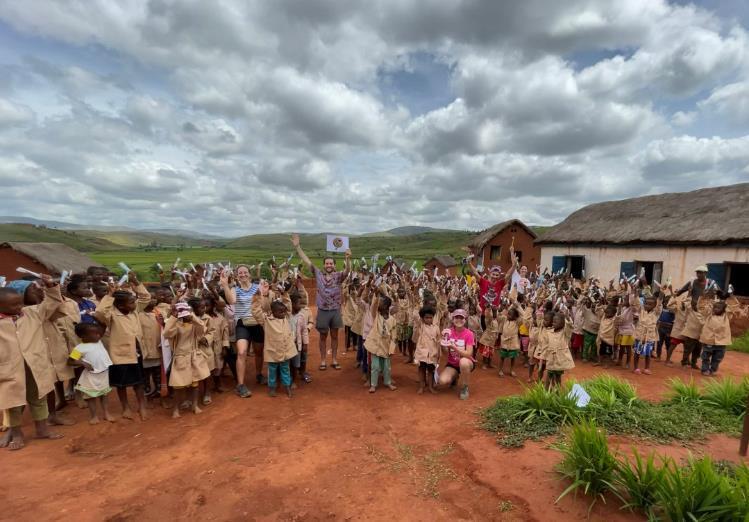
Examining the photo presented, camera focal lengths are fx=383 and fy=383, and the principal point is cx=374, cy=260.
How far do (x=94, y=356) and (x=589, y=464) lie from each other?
5.77m

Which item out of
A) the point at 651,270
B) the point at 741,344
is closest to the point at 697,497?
the point at 741,344

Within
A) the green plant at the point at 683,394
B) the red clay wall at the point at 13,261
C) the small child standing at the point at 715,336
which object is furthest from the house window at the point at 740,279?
the red clay wall at the point at 13,261

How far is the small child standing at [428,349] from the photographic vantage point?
6.25 metres

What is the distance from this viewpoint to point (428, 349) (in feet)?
20.5

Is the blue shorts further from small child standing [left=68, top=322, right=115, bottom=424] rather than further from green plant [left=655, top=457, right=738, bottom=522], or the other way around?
small child standing [left=68, top=322, right=115, bottom=424]

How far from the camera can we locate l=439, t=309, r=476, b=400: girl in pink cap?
20.1 feet

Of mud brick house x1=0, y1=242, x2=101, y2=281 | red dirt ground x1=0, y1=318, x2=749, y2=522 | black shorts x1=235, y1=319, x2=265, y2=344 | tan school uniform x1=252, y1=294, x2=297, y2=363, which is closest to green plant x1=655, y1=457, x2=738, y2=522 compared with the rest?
red dirt ground x1=0, y1=318, x2=749, y2=522

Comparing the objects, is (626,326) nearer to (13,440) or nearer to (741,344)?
(741,344)

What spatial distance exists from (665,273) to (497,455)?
14044 mm

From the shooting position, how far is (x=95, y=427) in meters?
4.93

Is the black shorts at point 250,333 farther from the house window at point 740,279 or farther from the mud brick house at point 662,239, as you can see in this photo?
the house window at point 740,279

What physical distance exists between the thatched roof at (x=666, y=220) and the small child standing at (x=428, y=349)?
1183cm

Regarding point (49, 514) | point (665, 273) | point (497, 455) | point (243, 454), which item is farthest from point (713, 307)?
point (49, 514)

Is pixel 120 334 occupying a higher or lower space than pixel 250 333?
higher
